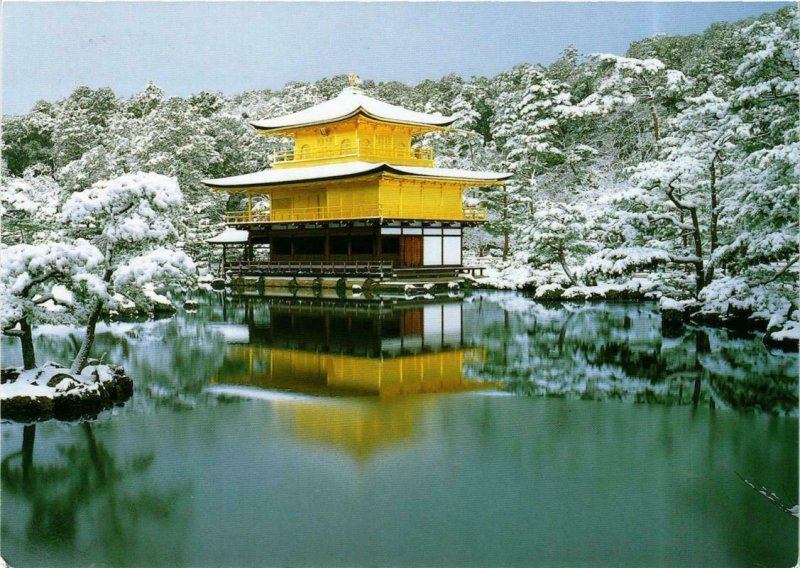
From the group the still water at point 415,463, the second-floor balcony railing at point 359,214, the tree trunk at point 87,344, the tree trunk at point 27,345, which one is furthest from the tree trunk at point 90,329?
the second-floor balcony railing at point 359,214

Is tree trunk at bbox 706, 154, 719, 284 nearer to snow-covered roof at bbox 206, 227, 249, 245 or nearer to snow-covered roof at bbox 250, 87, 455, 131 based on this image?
snow-covered roof at bbox 250, 87, 455, 131

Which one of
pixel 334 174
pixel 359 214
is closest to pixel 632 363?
pixel 359 214

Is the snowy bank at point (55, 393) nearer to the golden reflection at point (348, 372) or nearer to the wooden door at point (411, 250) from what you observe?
the golden reflection at point (348, 372)

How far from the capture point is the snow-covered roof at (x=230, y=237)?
33.1 metres

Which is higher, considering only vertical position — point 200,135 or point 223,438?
point 200,135

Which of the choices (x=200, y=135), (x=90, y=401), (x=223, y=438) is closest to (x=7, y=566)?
(x=223, y=438)

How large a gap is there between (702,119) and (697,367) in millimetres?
9849

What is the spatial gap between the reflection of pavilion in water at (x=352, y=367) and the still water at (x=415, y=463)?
0.20 feet

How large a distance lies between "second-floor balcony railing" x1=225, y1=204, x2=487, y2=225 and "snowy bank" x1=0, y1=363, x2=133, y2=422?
18596mm

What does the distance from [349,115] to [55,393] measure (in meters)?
21.4

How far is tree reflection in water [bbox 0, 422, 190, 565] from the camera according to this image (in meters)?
5.90

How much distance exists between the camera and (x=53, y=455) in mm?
7781

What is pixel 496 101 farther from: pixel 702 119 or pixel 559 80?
pixel 702 119

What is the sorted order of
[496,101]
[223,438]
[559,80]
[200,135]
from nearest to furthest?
1. [223,438]
2. [200,135]
3. [559,80]
4. [496,101]
